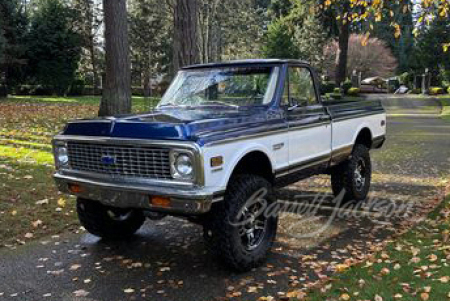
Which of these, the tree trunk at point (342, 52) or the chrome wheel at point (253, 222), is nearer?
the chrome wheel at point (253, 222)

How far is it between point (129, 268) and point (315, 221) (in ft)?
8.86

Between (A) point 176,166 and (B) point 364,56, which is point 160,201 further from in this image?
(B) point 364,56

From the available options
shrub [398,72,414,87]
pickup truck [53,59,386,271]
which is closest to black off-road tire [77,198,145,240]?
pickup truck [53,59,386,271]

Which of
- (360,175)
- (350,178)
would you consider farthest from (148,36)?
(350,178)

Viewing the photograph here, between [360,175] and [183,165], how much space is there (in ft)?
13.7

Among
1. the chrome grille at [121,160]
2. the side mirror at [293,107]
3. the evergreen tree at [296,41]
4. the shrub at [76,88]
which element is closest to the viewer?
the chrome grille at [121,160]

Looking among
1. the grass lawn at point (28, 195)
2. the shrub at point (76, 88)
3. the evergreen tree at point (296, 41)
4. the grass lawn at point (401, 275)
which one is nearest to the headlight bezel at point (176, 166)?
the grass lawn at point (401, 275)

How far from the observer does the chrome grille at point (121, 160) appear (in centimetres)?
400

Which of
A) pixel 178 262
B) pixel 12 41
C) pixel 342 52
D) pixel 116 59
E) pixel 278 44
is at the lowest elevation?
pixel 178 262

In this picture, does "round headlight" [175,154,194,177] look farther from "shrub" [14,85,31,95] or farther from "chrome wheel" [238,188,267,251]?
"shrub" [14,85,31,95]

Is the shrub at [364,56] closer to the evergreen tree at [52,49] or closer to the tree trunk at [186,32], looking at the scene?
the evergreen tree at [52,49]

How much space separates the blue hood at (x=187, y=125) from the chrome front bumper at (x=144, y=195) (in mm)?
437

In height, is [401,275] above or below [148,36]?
below

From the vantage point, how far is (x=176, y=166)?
3.92 m
